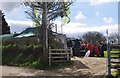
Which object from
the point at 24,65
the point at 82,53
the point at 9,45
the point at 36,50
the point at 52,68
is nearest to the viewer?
the point at 52,68

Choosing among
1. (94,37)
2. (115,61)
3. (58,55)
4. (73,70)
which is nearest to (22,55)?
(58,55)

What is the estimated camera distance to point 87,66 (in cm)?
2105

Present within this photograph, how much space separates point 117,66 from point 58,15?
375 inches

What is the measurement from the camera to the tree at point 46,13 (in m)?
22.4

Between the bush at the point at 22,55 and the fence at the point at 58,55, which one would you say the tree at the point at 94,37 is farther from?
the fence at the point at 58,55

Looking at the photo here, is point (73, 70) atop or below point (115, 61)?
below

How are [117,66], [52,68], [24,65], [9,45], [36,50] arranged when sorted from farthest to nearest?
1. [9,45]
2. [36,50]
3. [24,65]
4. [52,68]
5. [117,66]

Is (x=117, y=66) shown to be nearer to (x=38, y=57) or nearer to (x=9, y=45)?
(x=38, y=57)

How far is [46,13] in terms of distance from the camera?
74.0 feet

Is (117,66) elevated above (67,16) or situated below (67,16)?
below

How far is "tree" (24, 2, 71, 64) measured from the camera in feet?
73.6

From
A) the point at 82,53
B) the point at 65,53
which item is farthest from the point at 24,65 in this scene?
the point at 82,53

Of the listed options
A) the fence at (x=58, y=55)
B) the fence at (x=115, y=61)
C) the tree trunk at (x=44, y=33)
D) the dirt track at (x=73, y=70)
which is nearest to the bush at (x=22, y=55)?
the tree trunk at (x=44, y=33)

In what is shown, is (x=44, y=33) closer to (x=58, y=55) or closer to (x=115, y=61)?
(x=58, y=55)
